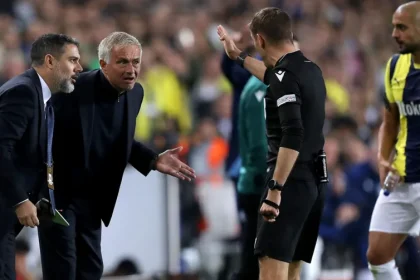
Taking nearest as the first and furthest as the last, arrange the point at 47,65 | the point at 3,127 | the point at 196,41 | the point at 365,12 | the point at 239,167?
the point at 3,127 → the point at 47,65 → the point at 239,167 → the point at 196,41 → the point at 365,12

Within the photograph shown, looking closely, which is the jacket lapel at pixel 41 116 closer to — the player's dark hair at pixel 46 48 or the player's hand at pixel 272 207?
the player's dark hair at pixel 46 48

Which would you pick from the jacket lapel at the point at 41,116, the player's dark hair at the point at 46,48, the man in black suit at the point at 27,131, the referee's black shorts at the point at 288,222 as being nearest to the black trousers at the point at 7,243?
the man in black suit at the point at 27,131

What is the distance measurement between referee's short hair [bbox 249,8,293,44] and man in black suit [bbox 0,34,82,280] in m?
1.17

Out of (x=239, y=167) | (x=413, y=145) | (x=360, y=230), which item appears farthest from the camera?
(x=360, y=230)

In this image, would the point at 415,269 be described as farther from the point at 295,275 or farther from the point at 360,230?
the point at 295,275

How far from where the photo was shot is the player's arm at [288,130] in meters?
5.94

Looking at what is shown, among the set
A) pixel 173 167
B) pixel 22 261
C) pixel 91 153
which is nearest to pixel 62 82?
pixel 91 153

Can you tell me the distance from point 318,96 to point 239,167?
2254 mm

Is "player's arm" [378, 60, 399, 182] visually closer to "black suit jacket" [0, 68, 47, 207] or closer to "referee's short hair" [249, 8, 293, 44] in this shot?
"referee's short hair" [249, 8, 293, 44]

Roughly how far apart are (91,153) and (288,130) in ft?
4.44

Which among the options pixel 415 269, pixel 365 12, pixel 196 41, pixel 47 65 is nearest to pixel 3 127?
pixel 47 65

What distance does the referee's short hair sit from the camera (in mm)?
6164

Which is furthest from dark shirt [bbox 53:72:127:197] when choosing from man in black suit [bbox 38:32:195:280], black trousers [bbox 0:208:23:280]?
black trousers [bbox 0:208:23:280]

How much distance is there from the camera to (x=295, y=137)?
19.5 ft
